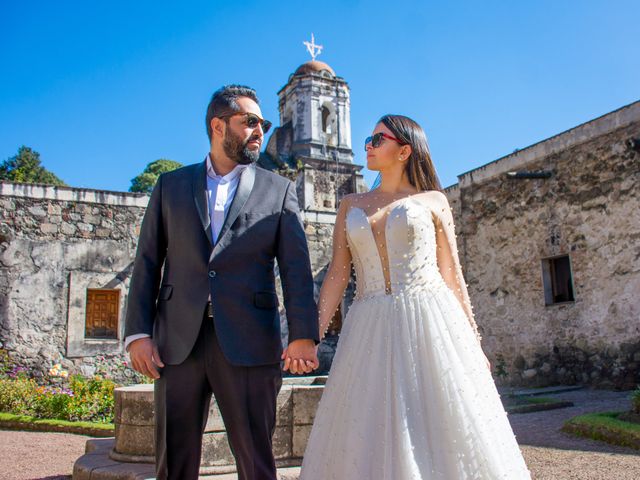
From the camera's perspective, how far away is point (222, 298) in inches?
93.8

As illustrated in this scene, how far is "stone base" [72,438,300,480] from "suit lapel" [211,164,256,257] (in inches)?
69.4

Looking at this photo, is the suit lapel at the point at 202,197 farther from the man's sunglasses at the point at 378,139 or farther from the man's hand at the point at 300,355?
the man's sunglasses at the point at 378,139

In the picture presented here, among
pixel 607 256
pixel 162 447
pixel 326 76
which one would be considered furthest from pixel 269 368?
pixel 326 76

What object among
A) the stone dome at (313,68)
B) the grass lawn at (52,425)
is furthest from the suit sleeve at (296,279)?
the stone dome at (313,68)

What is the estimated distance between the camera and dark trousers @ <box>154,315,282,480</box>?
232 cm

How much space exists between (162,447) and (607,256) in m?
9.45

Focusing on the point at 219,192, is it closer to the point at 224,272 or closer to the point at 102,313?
the point at 224,272

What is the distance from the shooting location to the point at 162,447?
2.37 meters

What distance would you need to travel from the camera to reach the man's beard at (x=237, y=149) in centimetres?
262

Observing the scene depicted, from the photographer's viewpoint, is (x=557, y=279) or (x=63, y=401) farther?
(x=557, y=279)

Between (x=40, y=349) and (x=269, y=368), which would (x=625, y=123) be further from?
(x=40, y=349)

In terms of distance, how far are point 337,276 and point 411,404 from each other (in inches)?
31.1

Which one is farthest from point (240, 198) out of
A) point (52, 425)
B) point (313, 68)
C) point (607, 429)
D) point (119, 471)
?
point (313, 68)

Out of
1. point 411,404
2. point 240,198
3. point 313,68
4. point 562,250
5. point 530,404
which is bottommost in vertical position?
point 530,404
